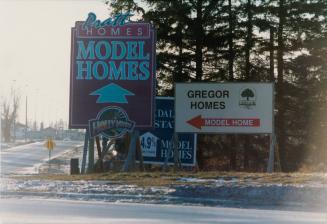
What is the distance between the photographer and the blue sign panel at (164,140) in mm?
28391

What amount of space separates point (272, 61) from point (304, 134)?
16.6ft

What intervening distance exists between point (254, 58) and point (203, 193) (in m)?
27.8

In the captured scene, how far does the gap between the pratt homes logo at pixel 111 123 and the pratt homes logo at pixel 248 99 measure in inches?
170

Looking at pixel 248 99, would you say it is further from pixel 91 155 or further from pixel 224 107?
pixel 91 155

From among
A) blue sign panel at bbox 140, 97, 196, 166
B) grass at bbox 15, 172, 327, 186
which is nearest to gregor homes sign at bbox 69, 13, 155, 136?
blue sign panel at bbox 140, 97, 196, 166

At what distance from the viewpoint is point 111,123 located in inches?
994

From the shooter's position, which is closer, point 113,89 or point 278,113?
point 113,89

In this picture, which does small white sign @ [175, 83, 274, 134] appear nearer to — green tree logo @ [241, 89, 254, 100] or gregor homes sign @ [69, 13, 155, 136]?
green tree logo @ [241, 89, 254, 100]

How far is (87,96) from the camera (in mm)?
25344

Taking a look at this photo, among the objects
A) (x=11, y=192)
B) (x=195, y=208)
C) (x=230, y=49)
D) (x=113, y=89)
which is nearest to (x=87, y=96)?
(x=113, y=89)

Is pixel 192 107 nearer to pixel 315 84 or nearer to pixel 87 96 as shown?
pixel 87 96

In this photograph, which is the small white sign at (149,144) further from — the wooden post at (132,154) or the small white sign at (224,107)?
the wooden post at (132,154)

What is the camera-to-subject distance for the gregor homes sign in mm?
25141

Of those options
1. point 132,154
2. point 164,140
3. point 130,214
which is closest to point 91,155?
point 132,154
